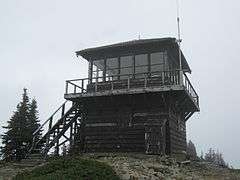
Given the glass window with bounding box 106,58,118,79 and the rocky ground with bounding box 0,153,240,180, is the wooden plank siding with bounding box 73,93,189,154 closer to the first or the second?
the rocky ground with bounding box 0,153,240,180

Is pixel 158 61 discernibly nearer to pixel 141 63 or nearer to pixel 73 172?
pixel 141 63

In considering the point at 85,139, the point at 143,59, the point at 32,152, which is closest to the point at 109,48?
the point at 143,59

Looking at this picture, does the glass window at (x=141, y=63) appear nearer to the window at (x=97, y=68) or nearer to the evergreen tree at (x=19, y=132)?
the window at (x=97, y=68)

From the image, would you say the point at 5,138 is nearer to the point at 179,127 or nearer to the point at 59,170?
the point at 179,127

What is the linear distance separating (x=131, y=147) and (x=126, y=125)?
149cm

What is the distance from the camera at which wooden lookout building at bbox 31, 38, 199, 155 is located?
22516 millimetres

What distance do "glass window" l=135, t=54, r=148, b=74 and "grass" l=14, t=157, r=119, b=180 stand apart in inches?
449

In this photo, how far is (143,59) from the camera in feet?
82.3

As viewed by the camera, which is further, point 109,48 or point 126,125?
point 109,48

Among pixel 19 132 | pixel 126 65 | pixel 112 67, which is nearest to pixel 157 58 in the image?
pixel 126 65

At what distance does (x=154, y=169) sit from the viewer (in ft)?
54.6

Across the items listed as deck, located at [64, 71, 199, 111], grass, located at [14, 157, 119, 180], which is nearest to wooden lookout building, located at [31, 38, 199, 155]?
deck, located at [64, 71, 199, 111]

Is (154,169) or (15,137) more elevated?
(15,137)

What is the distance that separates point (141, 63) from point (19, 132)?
11.0 metres
